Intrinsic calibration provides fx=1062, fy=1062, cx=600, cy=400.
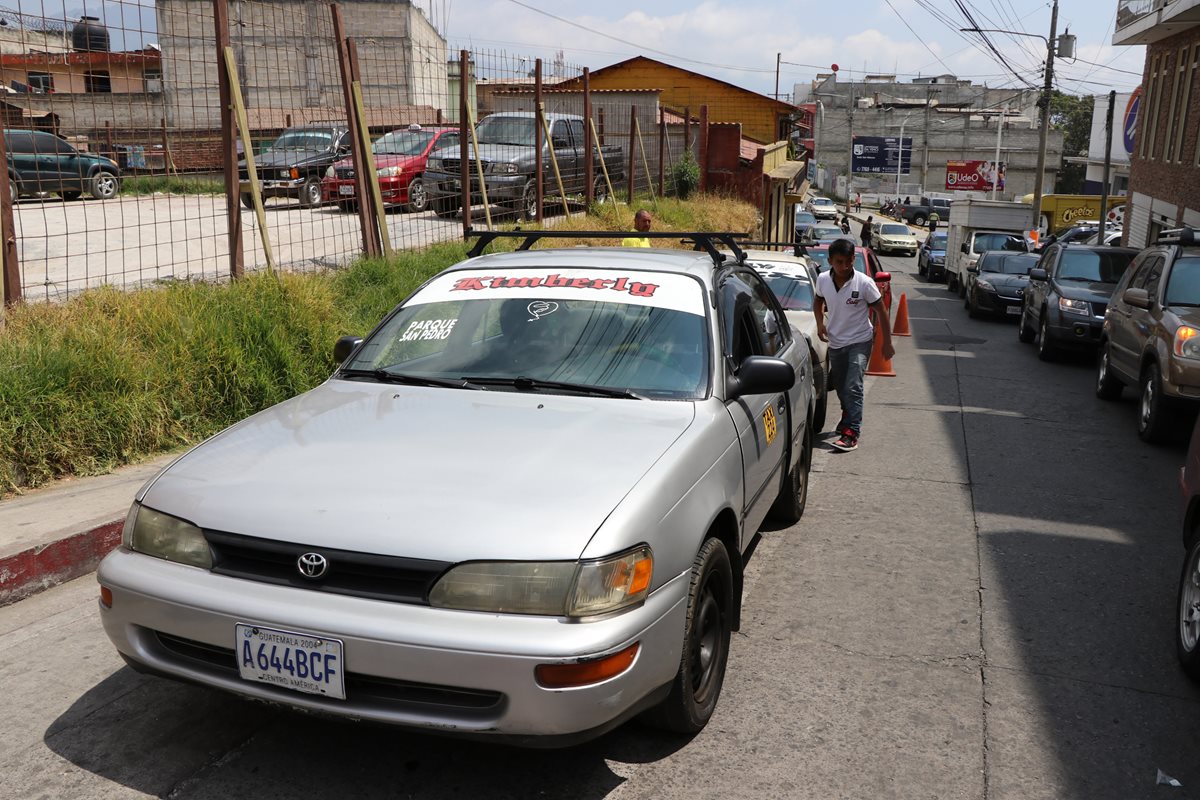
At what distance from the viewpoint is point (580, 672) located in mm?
2967

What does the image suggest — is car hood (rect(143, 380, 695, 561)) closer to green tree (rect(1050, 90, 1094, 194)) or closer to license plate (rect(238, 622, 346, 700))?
license plate (rect(238, 622, 346, 700))

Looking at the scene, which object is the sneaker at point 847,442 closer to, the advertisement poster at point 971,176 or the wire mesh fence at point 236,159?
the wire mesh fence at point 236,159

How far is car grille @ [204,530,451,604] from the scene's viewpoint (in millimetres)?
3051

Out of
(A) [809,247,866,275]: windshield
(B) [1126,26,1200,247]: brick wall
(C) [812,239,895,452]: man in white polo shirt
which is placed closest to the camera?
(C) [812,239,895,452]: man in white polo shirt

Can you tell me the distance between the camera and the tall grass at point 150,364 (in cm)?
600

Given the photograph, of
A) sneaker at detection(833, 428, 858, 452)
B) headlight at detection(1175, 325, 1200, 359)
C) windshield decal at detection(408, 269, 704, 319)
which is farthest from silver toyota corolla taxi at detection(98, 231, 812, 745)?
headlight at detection(1175, 325, 1200, 359)

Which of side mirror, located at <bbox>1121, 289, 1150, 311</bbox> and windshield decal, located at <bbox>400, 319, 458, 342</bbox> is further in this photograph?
side mirror, located at <bbox>1121, 289, 1150, 311</bbox>

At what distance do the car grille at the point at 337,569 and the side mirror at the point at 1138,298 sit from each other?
8190 millimetres

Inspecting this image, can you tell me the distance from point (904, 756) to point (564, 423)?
1.68 metres

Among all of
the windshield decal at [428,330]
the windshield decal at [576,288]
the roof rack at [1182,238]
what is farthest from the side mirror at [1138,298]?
the windshield decal at [428,330]

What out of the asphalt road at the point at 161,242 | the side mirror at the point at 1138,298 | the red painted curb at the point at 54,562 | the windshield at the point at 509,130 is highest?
the windshield at the point at 509,130

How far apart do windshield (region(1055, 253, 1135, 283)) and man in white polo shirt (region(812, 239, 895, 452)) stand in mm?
7362

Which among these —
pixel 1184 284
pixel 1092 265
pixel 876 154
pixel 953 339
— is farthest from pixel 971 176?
pixel 1184 284

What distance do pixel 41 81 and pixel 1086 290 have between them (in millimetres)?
12629
